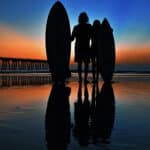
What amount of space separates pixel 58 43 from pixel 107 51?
12.3ft

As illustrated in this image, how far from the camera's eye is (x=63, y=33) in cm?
1272

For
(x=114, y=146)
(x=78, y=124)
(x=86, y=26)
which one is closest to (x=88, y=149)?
(x=114, y=146)

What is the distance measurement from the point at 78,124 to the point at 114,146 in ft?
5.10

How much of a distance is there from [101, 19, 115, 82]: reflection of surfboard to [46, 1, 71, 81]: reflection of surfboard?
2.91m

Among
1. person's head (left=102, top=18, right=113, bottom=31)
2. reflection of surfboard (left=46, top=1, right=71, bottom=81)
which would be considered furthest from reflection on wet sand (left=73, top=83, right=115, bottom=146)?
person's head (left=102, top=18, right=113, bottom=31)

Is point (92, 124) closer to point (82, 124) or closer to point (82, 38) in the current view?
point (82, 124)

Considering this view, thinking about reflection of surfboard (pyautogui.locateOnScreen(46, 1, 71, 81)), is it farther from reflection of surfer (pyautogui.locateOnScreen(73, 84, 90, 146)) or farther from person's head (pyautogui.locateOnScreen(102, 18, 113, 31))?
reflection of surfer (pyautogui.locateOnScreen(73, 84, 90, 146))

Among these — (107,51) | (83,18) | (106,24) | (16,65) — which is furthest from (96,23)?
(16,65)

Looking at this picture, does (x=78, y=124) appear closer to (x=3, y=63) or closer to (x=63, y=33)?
(x=63, y=33)

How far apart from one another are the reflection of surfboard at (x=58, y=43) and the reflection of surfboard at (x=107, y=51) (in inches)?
115

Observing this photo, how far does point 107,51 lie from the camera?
15875mm

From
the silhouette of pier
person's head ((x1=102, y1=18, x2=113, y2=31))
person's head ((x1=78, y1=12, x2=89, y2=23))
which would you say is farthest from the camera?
the silhouette of pier

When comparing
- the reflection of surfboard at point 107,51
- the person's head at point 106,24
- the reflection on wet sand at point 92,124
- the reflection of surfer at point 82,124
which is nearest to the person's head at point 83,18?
the reflection of surfboard at point 107,51

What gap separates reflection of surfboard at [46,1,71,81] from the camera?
12648 millimetres
